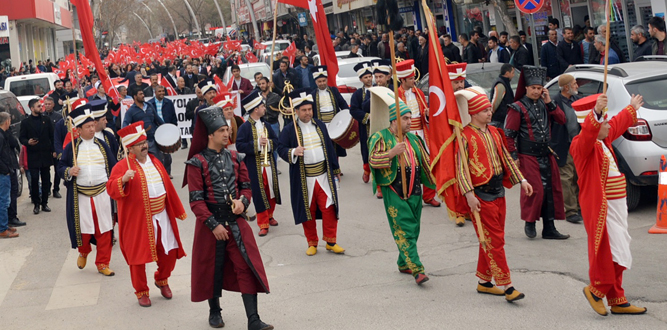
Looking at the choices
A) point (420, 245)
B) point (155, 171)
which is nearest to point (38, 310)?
point (155, 171)

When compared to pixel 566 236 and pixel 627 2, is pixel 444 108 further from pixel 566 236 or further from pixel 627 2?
pixel 627 2

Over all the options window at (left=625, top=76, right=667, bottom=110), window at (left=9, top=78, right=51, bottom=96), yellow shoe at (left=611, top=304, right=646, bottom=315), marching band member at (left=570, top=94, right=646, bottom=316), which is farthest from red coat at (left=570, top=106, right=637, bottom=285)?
window at (left=9, top=78, right=51, bottom=96)

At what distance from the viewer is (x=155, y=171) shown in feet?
25.5

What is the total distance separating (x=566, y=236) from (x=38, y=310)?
529 cm

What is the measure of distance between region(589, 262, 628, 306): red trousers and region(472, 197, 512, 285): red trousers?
72cm

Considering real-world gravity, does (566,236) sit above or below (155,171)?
below

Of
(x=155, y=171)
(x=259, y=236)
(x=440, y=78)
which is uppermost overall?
(x=440, y=78)

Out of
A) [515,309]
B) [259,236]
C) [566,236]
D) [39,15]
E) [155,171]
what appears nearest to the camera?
[515,309]

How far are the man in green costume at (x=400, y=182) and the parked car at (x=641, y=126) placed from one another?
2.78m

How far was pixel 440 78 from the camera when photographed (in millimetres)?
7176

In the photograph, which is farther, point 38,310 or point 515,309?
point 38,310

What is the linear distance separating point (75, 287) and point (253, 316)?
2979mm

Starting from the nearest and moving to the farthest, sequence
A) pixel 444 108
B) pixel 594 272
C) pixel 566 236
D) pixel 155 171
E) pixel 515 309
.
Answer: pixel 594 272, pixel 515 309, pixel 444 108, pixel 155 171, pixel 566 236

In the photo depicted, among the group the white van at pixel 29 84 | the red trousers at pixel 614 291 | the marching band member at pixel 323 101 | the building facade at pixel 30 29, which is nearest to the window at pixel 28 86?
the white van at pixel 29 84
